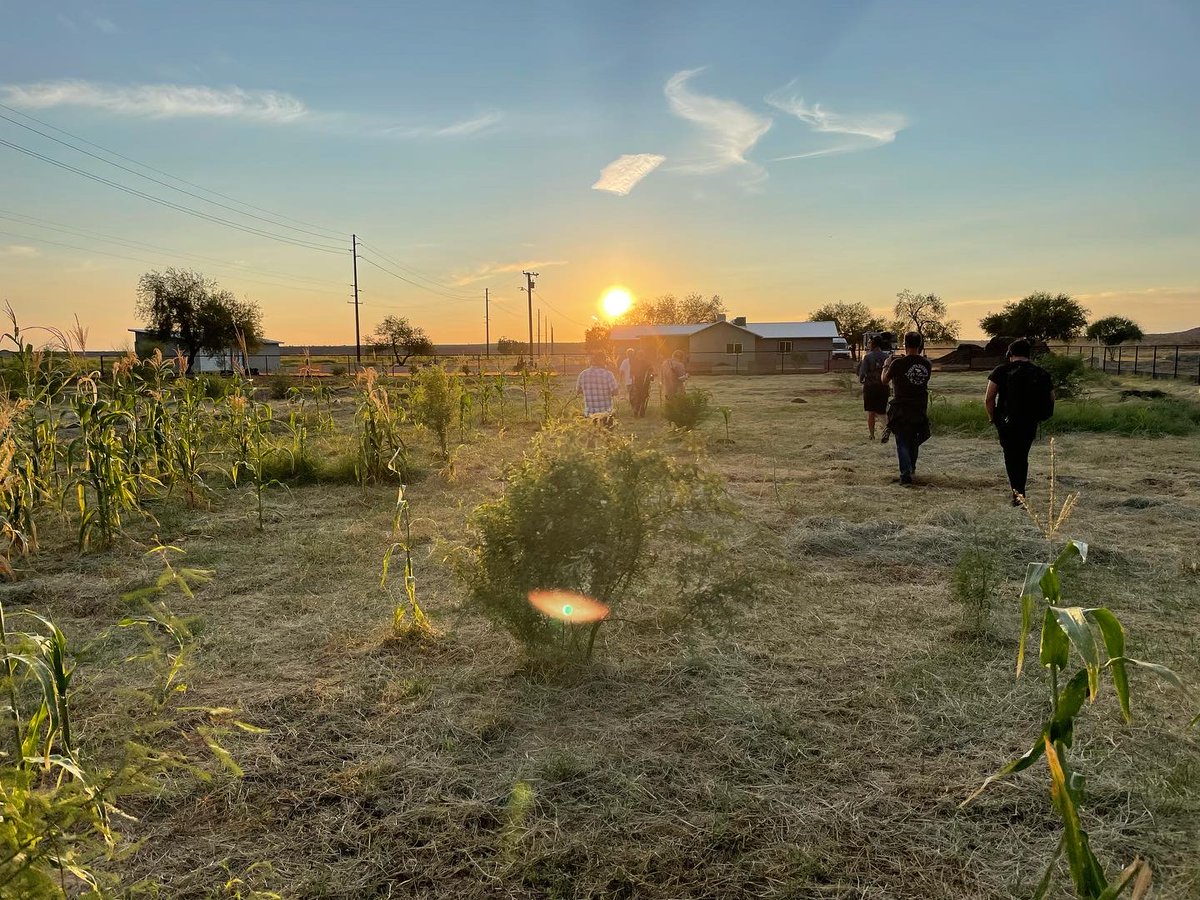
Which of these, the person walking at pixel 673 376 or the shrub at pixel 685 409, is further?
the person walking at pixel 673 376

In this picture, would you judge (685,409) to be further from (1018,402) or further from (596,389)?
(1018,402)

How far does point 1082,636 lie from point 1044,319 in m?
70.1

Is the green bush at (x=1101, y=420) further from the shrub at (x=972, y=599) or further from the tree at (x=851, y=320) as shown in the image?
the tree at (x=851, y=320)

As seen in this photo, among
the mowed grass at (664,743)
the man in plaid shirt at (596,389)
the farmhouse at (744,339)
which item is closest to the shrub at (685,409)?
the man in plaid shirt at (596,389)

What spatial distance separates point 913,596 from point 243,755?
155 inches

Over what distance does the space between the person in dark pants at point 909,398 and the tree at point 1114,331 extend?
71.2m

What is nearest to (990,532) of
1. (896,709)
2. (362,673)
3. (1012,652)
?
(1012,652)

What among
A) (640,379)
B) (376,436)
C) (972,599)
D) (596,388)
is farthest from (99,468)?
(640,379)

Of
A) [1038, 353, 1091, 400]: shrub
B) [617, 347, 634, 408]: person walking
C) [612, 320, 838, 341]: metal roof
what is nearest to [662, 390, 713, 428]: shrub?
[617, 347, 634, 408]: person walking

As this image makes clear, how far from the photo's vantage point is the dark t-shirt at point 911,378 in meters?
7.89

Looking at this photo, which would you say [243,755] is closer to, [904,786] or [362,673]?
[362,673]

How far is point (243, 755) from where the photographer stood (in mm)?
3002

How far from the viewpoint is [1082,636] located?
3.61 ft

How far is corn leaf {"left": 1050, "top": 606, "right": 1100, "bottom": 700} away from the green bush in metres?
12.0
